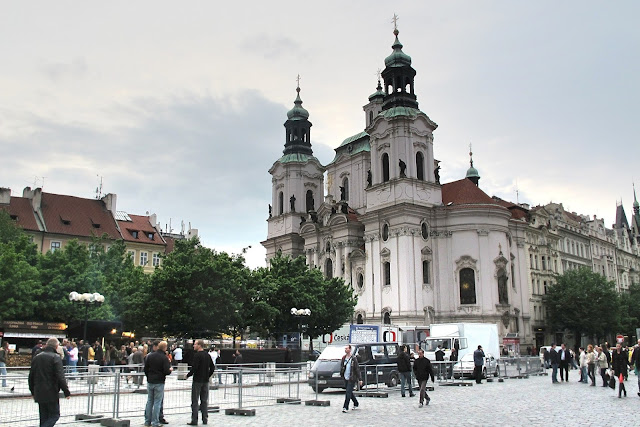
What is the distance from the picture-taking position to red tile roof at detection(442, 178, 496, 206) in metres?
62.3

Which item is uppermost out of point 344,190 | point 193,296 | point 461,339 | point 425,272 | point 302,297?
point 344,190

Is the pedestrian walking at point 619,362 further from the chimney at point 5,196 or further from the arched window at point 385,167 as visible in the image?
the chimney at point 5,196

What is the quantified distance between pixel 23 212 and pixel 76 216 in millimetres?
5350

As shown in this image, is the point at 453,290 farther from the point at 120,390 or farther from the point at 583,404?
the point at 120,390

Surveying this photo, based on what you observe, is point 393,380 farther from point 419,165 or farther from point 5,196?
point 5,196

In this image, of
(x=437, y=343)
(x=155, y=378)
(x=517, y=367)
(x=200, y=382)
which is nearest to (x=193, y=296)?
(x=437, y=343)

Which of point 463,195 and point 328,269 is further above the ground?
point 463,195

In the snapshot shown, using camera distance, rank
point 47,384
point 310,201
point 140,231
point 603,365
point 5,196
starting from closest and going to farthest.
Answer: point 47,384
point 603,365
point 5,196
point 140,231
point 310,201

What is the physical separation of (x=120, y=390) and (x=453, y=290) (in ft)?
159

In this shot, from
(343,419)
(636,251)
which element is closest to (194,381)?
(343,419)

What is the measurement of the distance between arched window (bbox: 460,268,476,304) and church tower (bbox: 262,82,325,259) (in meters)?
21.1

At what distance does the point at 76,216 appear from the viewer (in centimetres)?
6700

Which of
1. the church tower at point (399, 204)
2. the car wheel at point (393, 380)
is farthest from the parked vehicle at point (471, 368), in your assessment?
the church tower at point (399, 204)

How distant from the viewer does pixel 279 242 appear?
253 ft
